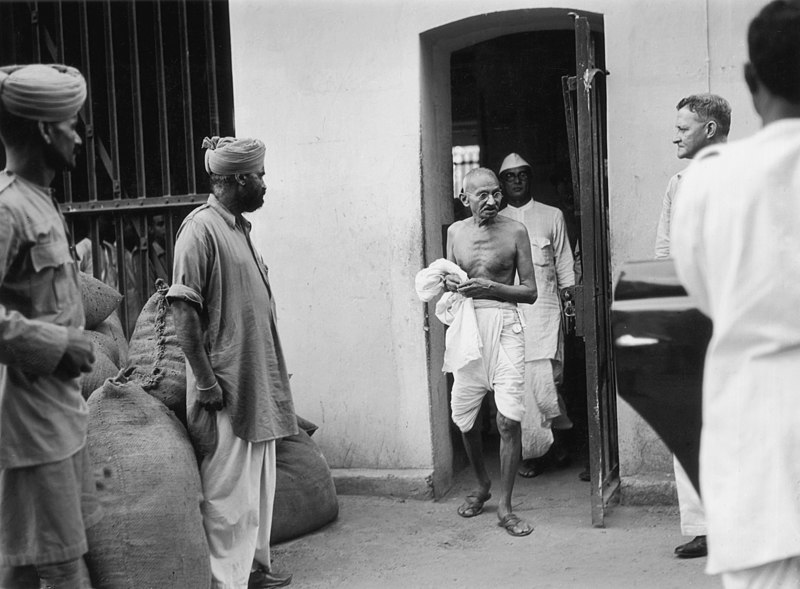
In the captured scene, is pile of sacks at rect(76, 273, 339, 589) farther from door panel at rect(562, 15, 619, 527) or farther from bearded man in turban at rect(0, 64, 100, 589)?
door panel at rect(562, 15, 619, 527)

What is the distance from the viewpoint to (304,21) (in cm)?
614

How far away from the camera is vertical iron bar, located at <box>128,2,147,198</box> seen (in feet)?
21.4

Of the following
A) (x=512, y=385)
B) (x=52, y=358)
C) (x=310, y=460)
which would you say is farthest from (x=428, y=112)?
(x=52, y=358)

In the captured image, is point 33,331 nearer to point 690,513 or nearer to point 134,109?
point 690,513

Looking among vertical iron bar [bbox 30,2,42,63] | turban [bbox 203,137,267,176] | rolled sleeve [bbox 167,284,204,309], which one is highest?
vertical iron bar [bbox 30,2,42,63]

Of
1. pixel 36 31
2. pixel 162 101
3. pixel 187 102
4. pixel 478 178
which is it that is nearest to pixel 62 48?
pixel 36 31

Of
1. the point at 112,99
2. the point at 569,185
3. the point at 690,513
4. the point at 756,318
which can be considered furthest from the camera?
the point at 569,185

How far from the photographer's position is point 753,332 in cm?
220

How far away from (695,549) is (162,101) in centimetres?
420

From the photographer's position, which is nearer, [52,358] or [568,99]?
[52,358]

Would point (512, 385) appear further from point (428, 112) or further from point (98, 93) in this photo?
point (98, 93)

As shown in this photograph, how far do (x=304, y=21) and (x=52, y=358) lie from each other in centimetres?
371

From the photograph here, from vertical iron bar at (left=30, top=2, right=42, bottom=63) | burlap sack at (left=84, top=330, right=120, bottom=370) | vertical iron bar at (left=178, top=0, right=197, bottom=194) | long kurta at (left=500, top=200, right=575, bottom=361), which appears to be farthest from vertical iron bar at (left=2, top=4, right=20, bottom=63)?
long kurta at (left=500, top=200, right=575, bottom=361)

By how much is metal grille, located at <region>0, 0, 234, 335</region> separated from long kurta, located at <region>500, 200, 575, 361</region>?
216 cm
